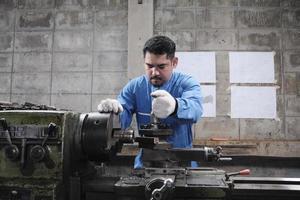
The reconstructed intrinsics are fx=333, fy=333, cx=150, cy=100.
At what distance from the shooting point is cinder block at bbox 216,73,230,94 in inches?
116

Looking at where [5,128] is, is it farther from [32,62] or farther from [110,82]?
[32,62]

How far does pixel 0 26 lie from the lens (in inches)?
125

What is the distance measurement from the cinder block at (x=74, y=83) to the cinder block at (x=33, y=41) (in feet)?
1.08

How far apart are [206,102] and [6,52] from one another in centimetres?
192

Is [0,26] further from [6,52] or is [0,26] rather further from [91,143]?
[91,143]

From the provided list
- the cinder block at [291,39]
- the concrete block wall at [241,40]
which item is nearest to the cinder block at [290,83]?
the concrete block wall at [241,40]

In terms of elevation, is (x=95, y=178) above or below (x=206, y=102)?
below

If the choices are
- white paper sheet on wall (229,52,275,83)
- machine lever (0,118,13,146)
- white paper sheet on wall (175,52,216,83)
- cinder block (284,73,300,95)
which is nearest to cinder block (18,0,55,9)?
white paper sheet on wall (175,52,216,83)

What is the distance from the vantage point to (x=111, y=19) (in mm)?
3104

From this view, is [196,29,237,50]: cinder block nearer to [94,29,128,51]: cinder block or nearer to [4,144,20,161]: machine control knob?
[94,29,128,51]: cinder block

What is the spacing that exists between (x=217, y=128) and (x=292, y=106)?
0.68 m

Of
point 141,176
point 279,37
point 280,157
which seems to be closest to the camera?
point 141,176

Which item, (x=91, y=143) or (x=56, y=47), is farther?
(x=56, y=47)

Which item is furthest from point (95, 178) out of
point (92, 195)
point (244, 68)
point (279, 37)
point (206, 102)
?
point (279, 37)
